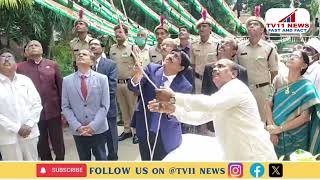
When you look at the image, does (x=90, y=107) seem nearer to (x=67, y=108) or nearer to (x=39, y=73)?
(x=67, y=108)

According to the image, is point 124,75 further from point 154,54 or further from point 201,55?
point 201,55

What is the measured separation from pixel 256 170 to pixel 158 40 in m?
2.93

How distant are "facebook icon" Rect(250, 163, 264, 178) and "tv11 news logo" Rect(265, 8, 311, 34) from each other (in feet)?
15.4

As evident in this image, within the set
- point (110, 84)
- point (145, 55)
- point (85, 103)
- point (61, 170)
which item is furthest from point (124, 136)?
point (61, 170)

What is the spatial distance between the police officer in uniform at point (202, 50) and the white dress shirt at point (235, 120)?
2194 mm

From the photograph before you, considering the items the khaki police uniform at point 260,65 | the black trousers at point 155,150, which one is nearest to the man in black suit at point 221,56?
the khaki police uniform at point 260,65

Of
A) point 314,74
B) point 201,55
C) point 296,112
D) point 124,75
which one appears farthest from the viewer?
point 124,75

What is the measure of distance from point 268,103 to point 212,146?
76 cm

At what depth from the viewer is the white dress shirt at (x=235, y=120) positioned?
2.60 m

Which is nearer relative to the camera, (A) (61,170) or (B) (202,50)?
(A) (61,170)

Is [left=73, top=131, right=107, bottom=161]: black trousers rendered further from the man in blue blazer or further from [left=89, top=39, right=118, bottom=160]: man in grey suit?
the man in blue blazer

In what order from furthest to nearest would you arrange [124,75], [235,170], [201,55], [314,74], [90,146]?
[124,75]
[201,55]
[90,146]
[314,74]
[235,170]

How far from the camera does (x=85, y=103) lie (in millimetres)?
3830

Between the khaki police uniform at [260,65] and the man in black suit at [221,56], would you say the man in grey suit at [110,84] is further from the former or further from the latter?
the khaki police uniform at [260,65]
